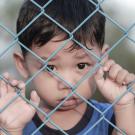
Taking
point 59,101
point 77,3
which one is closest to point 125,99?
point 59,101

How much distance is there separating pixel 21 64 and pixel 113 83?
0.45 m

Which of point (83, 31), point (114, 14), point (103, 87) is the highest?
point (114, 14)

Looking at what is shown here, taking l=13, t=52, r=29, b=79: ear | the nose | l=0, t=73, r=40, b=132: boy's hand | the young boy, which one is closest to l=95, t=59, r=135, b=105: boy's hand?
the young boy

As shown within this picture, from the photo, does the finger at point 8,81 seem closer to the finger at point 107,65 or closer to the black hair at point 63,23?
the black hair at point 63,23

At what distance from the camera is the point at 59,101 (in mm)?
2561

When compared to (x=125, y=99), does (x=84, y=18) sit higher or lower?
higher

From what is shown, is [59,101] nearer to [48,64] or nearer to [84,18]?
[48,64]

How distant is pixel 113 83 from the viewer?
7.99 feet

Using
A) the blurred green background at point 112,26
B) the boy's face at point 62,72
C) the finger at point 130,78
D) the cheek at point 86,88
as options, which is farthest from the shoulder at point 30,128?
the blurred green background at point 112,26

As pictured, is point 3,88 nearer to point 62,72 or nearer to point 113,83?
point 62,72

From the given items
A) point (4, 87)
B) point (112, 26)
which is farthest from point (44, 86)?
point (112, 26)

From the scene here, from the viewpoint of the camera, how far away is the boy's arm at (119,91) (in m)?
2.40

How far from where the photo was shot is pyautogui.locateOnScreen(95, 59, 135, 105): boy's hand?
2400mm

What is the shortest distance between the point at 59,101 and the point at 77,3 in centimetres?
36
